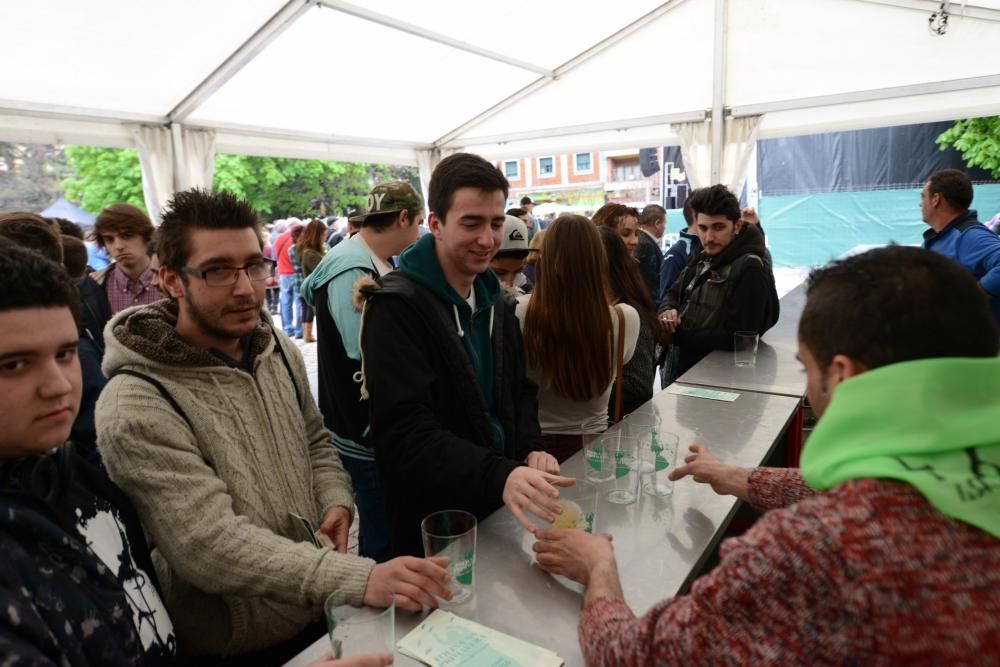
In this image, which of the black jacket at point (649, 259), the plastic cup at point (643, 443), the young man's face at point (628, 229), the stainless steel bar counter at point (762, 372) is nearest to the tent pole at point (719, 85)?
the black jacket at point (649, 259)

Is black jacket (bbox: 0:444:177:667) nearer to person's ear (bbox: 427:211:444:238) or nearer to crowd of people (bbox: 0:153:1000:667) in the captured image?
crowd of people (bbox: 0:153:1000:667)

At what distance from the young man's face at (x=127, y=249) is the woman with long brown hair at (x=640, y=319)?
2846 millimetres

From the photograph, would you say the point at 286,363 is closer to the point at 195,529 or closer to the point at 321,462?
the point at 321,462

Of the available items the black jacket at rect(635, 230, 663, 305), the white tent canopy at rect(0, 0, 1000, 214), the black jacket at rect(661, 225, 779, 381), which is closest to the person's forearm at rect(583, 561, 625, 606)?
the black jacket at rect(661, 225, 779, 381)

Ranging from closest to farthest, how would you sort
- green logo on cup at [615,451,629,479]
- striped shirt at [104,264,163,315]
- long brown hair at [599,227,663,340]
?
green logo on cup at [615,451,629,479] < long brown hair at [599,227,663,340] < striped shirt at [104,264,163,315]

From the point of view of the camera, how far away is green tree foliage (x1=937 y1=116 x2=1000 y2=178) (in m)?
10.5

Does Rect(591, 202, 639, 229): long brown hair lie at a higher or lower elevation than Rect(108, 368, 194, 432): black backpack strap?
higher

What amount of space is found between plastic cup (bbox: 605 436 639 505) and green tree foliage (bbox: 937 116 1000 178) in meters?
12.4

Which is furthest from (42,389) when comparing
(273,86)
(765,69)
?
(765,69)

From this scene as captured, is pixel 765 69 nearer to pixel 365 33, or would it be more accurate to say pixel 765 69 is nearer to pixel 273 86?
pixel 365 33

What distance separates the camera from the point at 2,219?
221 cm

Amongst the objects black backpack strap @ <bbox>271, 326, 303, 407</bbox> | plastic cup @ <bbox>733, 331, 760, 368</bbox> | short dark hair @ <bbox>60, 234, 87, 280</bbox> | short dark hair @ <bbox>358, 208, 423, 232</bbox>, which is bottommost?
plastic cup @ <bbox>733, 331, 760, 368</bbox>

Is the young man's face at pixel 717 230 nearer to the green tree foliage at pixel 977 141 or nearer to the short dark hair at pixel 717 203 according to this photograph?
the short dark hair at pixel 717 203

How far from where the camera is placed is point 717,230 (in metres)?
3.37
